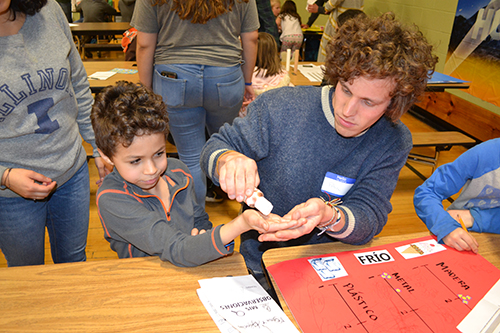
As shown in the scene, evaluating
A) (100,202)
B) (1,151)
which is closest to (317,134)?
(100,202)

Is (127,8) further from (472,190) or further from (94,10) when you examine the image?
(472,190)

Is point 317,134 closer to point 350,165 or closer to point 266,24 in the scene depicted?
point 350,165

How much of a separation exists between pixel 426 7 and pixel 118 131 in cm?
544

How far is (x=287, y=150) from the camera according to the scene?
4.04 feet

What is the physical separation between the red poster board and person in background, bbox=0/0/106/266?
916mm

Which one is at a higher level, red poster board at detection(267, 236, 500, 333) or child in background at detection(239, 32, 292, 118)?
child in background at detection(239, 32, 292, 118)

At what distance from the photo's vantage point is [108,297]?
36.7 inches

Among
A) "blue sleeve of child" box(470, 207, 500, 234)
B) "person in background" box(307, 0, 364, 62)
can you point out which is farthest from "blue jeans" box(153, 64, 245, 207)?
"person in background" box(307, 0, 364, 62)

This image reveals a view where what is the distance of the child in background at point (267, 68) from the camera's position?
287cm

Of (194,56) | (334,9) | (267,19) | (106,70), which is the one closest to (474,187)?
(194,56)

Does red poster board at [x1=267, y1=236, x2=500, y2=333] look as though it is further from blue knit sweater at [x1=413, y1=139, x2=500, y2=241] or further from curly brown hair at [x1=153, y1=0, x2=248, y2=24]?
curly brown hair at [x1=153, y1=0, x2=248, y2=24]

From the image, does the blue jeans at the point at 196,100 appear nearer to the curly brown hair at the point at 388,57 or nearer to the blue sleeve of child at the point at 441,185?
the curly brown hair at the point at 388,57

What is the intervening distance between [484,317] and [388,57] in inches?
29.5

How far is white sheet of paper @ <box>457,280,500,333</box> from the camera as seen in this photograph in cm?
89
